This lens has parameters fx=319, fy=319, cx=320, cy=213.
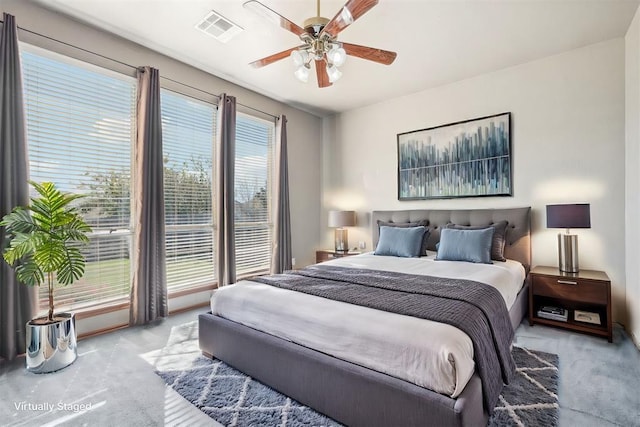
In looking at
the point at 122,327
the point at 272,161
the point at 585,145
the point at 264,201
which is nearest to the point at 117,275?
the point at 122,327

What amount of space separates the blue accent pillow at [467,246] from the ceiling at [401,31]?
1.93 m

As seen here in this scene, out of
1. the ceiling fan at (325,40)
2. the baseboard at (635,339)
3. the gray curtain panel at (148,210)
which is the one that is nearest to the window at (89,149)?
the gray curtain panel at (148,210)

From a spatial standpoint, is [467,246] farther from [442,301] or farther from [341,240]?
[341,240]

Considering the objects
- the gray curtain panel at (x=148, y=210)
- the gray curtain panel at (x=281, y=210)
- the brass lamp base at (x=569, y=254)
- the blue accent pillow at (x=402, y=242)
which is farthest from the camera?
the gray curtain panel at (x=281, y=210)

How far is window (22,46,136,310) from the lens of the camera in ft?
8.93

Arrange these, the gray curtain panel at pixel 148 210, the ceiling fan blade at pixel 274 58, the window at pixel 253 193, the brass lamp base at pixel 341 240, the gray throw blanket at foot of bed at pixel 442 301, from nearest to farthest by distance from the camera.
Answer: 1. the gray throw blanket at foot of bed at pixel 442 301
2. the ceiling fan blade at pixel 274 58
3. the gray curtain panel at pixel 148 210
4. the window at pixel 253 193
5. the brass lamp base at pixel 341 240

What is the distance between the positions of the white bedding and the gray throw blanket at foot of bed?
91mm

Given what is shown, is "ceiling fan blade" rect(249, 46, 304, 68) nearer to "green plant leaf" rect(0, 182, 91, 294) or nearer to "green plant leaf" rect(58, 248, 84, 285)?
"green plant leaf" rect(0, 182, 91, 294)

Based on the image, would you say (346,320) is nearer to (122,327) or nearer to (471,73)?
(122,327)

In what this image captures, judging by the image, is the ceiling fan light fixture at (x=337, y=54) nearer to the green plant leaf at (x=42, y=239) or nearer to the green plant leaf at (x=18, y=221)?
the green plant leaf at (x=42, y=239)

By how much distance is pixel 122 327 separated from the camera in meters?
3.16

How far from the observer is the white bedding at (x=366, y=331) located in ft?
4.83

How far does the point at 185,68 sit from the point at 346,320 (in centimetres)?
345

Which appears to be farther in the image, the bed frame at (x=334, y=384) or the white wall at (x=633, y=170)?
the white wall at (x=633, y=170)
